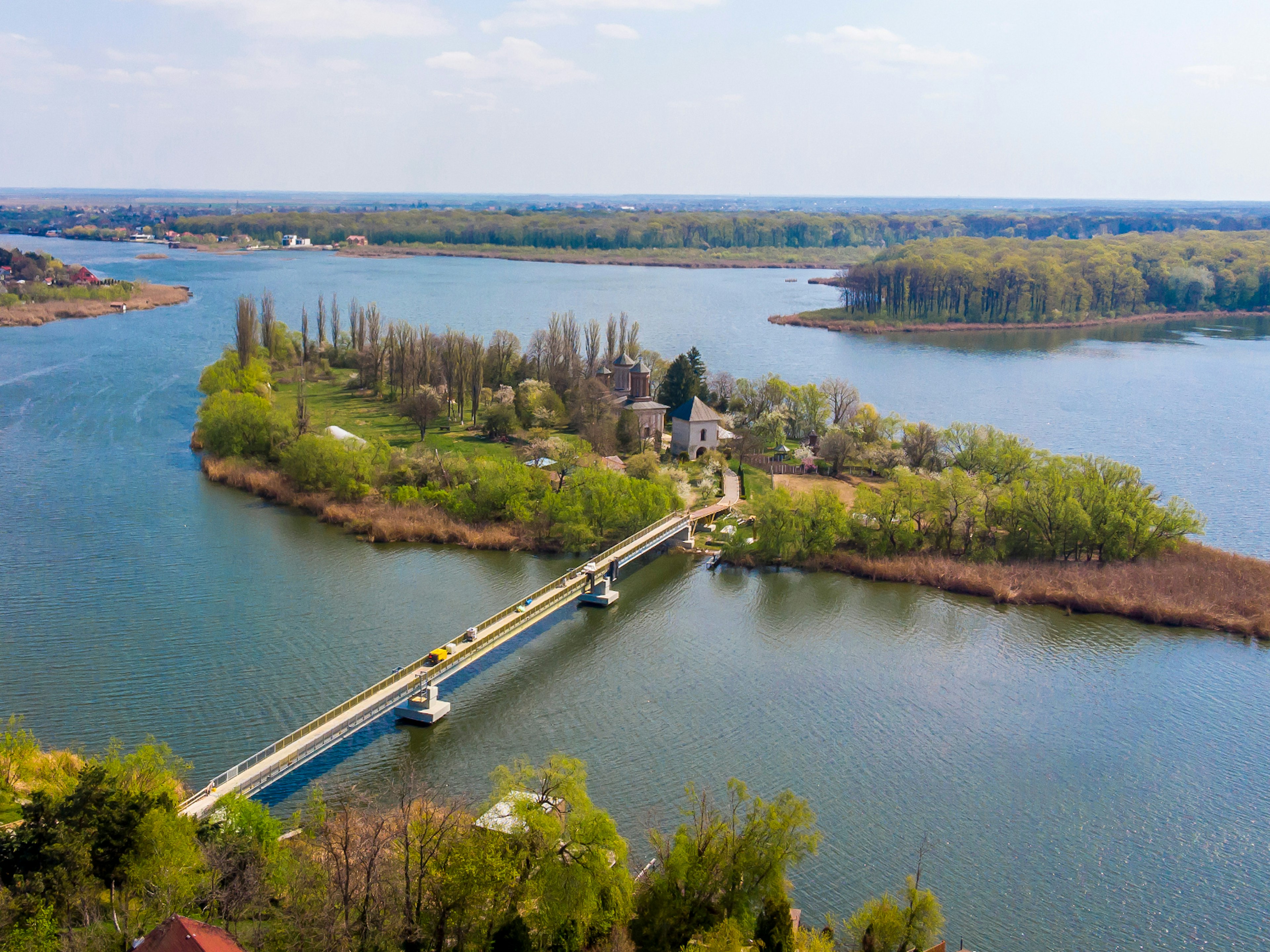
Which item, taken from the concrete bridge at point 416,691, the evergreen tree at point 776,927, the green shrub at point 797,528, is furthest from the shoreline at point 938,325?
the evergreen tree at point 776,927

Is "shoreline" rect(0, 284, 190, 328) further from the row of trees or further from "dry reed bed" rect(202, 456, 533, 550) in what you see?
the row of trees

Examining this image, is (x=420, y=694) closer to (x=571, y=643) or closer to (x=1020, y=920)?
(x=571, y=643)

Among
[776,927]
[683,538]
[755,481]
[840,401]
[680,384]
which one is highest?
[680,384]

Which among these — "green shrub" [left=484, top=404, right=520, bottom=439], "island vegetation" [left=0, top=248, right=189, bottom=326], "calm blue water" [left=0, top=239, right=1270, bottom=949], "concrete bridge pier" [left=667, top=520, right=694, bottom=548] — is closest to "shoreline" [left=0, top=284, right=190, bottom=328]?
"island vegetation" [left=0, top=248, right=189, bottom=326]

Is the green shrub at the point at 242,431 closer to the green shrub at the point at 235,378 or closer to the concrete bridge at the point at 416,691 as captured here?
the green shrub at the point at 235,378

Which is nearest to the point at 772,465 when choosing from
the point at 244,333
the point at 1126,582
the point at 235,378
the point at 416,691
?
the point at 1126,582

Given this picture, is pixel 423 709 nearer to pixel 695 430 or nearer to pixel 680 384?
pixel 695 430
